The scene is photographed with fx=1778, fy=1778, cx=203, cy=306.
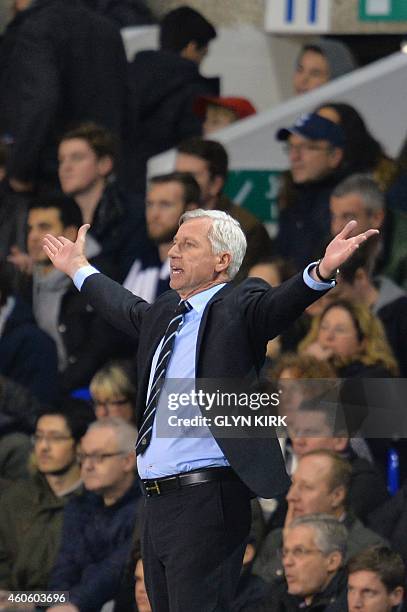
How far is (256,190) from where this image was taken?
963cm

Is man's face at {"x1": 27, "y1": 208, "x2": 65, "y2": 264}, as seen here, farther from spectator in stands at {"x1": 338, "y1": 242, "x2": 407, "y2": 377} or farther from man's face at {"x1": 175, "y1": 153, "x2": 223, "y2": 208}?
spectator in stands at {"x1": 338, "y1": 242, "x2": 407, "y2": 377}

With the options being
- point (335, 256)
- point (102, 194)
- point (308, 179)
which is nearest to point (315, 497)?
point (308, 179)

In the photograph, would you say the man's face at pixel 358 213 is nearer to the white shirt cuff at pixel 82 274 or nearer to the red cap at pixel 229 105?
the red cap at pixel 229 105

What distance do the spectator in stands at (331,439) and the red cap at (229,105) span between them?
2.82 m

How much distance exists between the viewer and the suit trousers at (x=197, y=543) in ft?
18.8

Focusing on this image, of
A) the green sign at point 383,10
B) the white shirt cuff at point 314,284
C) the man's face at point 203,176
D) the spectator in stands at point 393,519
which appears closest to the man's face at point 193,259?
the white shirt cuff at point 314,284

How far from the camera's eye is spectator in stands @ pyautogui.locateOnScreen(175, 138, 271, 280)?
8.67 metres

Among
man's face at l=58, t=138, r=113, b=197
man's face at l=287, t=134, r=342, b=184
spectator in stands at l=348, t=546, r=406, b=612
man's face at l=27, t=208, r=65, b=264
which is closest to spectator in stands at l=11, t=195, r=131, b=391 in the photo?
man's face at l=27, t=208, r=65, b=264

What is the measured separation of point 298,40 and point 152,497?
19.2 feet

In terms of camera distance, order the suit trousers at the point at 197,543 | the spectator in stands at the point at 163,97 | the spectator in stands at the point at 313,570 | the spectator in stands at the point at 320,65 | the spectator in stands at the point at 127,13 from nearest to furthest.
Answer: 1. the suit trousers at the point at 197,543
2. the spectator in stands at the point at 313,570
3. the spectator in stands at the point at 163,97
4. the spectator in stands at the point at 320,65
5. the spectator in stands at the point at 127,13

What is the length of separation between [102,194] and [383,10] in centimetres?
262

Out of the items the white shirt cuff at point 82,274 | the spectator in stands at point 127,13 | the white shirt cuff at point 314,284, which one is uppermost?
the spectator in stands at point 127,13

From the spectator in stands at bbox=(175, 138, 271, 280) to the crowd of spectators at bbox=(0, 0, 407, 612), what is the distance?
0.04ft

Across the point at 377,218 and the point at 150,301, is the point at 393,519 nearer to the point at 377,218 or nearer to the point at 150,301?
the point at 377,218
